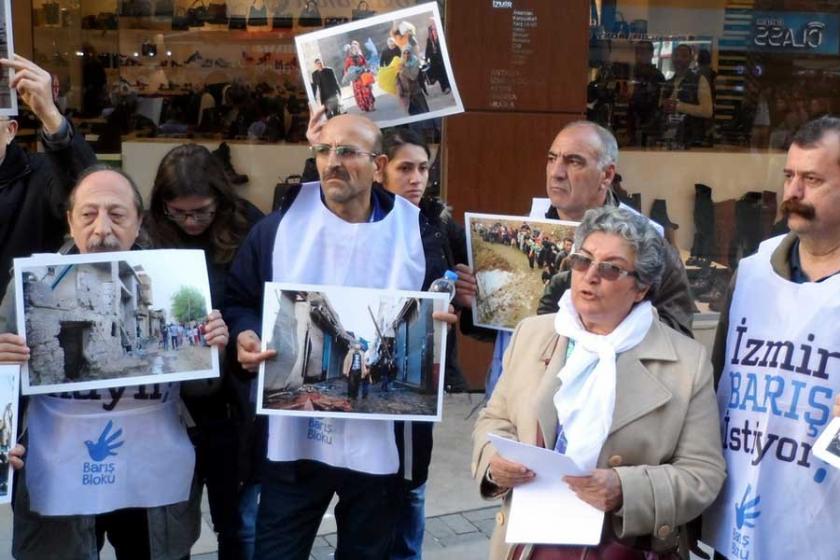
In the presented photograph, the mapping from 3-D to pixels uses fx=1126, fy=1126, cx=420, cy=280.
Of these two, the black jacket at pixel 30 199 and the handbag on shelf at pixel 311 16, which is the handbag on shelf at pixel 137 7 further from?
the black jacket at pixel 30 199

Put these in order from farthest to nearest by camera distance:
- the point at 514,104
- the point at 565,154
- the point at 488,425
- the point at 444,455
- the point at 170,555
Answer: the point at 514,104, the point at 444,455, the point at 565,154, the point at 170,555, the point at 488,425

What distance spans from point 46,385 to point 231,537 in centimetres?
120

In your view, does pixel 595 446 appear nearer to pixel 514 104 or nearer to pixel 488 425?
pixel 488 425

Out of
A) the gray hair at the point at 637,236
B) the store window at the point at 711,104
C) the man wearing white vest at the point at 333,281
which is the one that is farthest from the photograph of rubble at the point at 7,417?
the store window at the point at 711,104

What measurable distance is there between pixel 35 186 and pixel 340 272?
1195mm

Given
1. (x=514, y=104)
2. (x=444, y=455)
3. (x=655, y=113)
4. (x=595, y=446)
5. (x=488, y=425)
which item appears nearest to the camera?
(x=595, y=446)

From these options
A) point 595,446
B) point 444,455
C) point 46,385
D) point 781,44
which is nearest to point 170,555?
point 46,385

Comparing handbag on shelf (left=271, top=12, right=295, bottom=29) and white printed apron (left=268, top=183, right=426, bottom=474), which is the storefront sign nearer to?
handbag on shelf (left=271, top=12, right=295, bottom=29)

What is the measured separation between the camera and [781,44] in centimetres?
838

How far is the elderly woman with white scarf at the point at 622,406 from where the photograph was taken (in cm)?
285

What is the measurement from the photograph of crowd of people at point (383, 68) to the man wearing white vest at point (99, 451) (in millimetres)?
937

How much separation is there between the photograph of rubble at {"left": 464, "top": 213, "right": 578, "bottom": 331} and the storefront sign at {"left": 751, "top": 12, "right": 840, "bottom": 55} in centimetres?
517

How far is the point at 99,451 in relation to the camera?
A: 3.31 metres

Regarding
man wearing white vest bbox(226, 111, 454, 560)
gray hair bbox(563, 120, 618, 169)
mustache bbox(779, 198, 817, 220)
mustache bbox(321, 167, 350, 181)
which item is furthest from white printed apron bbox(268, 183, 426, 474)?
mustache bbox(779, 198, 817, 220)
